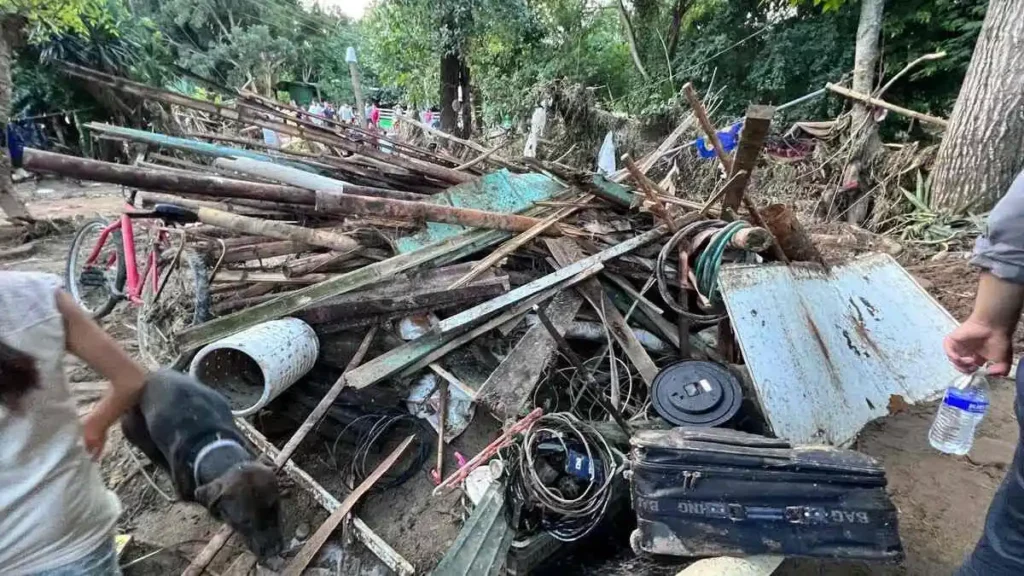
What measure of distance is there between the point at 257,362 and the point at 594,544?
1.99 meters

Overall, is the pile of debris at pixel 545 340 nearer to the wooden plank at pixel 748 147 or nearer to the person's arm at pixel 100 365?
the wooden plank at pixel 748 147

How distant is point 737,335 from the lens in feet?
9.11

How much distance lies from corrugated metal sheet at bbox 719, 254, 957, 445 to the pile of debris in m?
0.01

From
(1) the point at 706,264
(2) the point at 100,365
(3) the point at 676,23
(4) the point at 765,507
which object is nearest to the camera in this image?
(2) the point at 100,365

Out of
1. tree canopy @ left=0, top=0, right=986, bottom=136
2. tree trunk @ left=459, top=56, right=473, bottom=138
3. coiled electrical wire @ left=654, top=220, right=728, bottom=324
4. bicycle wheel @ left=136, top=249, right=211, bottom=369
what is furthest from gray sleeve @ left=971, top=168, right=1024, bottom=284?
tree trunk @ left=459, top=56, right=473, bottom=138

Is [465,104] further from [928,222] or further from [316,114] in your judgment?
[928,222]

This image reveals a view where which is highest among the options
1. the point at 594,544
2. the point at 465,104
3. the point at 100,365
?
the point at 465,104

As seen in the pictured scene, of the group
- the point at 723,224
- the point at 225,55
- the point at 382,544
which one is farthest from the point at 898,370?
the point at 225,55

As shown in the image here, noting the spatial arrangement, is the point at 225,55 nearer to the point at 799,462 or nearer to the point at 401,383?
A: the point at 401,383

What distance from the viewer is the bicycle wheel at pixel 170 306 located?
342 centimetres

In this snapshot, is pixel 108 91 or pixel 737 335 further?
pixel 108 91

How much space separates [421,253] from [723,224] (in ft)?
6.56

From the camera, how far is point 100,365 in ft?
4.58

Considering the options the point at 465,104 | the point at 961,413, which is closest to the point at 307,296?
the point at 961,413
